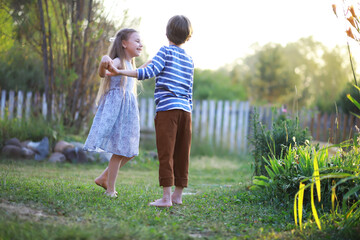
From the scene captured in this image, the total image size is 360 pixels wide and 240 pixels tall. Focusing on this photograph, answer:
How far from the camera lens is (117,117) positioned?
11.6 feet

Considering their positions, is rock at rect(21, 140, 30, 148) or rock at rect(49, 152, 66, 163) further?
rock at rect(21, 140, 30, 148)

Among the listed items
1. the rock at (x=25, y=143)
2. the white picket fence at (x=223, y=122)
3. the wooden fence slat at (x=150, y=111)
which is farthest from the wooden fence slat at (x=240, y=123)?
the rock at (x=25, y=143)

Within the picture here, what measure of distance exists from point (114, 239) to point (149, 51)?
8.84 metres

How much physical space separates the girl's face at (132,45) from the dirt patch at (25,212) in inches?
72.4

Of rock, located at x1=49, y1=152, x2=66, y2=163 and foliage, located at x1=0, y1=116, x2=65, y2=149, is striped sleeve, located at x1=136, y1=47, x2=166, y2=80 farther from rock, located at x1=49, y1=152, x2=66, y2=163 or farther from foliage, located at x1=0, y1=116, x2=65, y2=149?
foliage, located at x1=0, y1=116, x2=65, y2=149

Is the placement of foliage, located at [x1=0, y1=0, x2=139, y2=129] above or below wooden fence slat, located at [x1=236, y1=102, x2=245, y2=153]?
above

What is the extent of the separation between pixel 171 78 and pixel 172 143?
0.56 metres

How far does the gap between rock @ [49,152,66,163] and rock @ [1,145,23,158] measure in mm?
498

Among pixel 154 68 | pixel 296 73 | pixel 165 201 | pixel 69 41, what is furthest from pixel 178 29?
pixel 296 73

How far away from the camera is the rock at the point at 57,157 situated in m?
6.30

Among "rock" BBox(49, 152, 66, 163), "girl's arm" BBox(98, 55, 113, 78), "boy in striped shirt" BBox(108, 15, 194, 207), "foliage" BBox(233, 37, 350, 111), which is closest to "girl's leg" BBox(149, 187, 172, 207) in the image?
"boy in striped shirt" BBox(108, 15, 194, 207)

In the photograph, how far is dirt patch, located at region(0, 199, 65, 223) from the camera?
2320 mm

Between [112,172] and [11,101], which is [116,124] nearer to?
[112,172]

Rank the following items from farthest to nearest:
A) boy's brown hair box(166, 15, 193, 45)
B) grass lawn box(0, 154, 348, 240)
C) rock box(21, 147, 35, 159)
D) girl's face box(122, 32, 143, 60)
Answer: rock box(21, 147, 35, 159) < girl's face box(122, 32, 143, 60) < boy's brown hair box(166, 15, 193, 45) < grass lawn box(0, 154, 348, 240)
